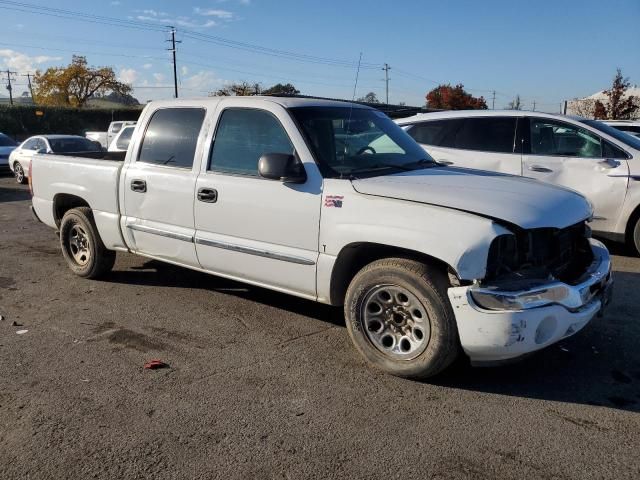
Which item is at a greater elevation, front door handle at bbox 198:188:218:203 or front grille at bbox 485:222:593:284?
front door handle at bbox 198:188:218:203

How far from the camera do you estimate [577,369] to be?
4.07m

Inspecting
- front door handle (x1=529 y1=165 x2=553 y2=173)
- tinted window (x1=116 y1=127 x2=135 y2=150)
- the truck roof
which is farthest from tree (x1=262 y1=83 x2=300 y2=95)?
tinted window (x1=116 y1=127 x2=135 y2=150)

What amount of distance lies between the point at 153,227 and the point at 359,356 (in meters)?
2.32

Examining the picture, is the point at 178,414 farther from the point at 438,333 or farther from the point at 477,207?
the point at 477,207

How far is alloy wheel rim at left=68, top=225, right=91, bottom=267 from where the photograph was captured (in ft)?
20.7

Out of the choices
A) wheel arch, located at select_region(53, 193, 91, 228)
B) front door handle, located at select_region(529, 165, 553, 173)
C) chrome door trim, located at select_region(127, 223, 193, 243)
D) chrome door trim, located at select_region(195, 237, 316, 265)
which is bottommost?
chrome door trim, located at select_region(195, 237, 316, 265)

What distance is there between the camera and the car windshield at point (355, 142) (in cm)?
444

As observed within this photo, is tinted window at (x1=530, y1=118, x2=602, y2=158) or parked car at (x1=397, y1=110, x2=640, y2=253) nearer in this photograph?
parked car at (x1=397, y1=110, x2=640, y2=253)

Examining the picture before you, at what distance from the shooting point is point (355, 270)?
4.32 m

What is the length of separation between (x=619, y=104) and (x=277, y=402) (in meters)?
33.2

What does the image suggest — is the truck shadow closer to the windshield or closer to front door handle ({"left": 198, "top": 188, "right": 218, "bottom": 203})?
front door handle ({"left": 198, "top": 188, "right": 218, "bottom": 203})

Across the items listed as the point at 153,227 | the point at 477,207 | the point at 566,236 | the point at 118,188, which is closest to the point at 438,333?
the point at 477,207

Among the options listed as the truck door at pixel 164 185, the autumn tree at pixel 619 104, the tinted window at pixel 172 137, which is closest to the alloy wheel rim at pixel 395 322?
the truck door at pixel 164 185

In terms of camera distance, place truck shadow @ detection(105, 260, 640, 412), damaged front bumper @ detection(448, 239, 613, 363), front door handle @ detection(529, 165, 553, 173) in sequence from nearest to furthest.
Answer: damaged front bumper @ detection(448, 239, 613, 363) < truck shadow @ detection(105, 260, 640, 412) < front door handle @ detection(529, 165, 553, 173)
